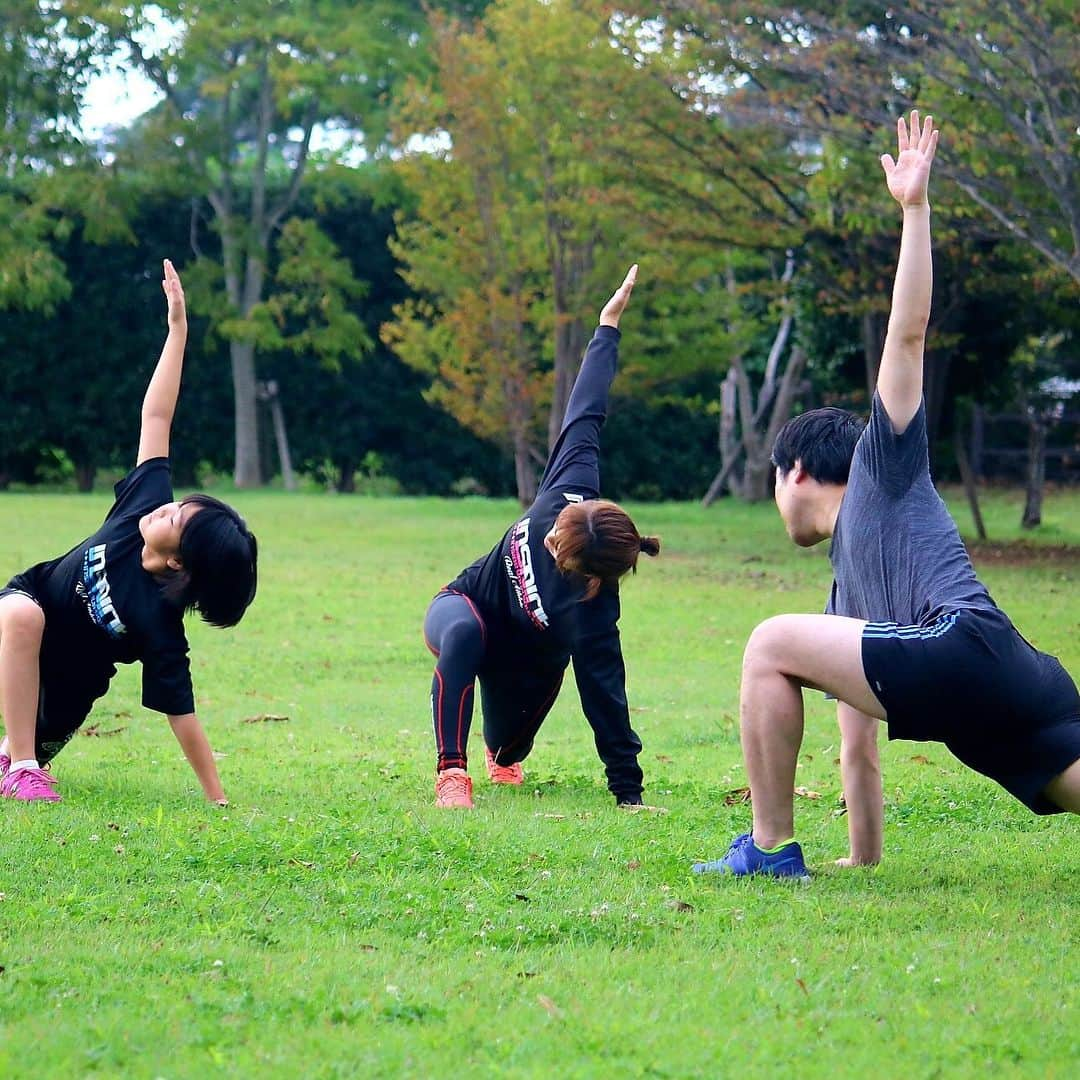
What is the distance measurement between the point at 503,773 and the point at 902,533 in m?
2.87

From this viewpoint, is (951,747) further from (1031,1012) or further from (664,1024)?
(664,1024)

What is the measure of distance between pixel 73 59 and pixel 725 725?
29673 mm

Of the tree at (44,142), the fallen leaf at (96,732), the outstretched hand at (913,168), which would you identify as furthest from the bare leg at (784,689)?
the tree at (44,142)

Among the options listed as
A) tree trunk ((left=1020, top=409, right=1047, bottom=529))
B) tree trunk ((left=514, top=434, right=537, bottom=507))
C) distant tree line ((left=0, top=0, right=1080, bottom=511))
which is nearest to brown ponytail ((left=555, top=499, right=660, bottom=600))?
A: distant tree line ((left=0, top=0, right=1080, bottom=511))

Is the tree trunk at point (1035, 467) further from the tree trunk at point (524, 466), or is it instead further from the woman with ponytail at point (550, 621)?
the woman with ponytail at point (550, 621)

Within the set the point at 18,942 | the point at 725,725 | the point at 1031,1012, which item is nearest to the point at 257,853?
the point at 18,942

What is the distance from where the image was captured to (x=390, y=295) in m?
33.5

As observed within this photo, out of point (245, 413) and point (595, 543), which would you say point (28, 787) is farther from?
point (245, 413)

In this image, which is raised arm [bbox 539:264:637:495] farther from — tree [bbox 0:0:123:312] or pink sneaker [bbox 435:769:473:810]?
tree [bbox 0:0:123:312]

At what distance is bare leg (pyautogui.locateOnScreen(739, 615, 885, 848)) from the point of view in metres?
4.37

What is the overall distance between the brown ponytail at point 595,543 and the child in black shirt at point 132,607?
1162 millimetres

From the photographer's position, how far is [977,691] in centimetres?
422

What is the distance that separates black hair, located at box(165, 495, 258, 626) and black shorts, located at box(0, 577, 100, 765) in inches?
27.3

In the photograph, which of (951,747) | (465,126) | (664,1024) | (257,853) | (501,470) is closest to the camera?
(664,1024)
